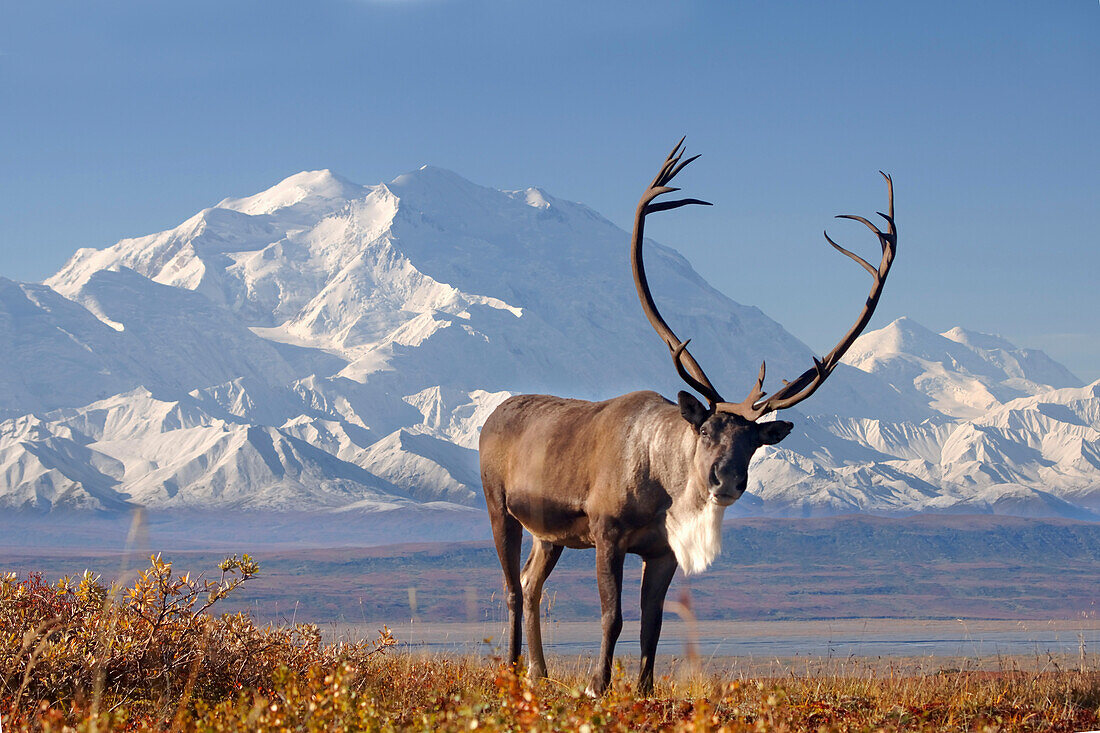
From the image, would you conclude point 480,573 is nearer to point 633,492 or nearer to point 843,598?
point 843,598

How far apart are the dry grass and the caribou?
870 millimetres

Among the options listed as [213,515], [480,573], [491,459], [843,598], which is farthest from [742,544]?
[491,459]

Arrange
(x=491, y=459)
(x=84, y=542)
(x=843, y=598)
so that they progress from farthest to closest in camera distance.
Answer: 1. (x=84, y=542)
2. (x=843, y=598)
3. (x=491, y=459)

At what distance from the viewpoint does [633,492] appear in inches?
388

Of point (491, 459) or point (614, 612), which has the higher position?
point (491, 459)

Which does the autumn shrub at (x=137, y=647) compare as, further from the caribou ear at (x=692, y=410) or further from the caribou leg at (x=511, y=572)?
the caribou ear at (x=692, y=410)

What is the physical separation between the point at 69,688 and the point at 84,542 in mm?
178241

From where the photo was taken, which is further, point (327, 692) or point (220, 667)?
point (220, 667)

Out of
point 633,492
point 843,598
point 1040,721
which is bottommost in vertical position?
point 843,598

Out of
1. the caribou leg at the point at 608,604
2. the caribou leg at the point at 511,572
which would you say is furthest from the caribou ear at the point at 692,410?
the caribou leg at the point at 511,572

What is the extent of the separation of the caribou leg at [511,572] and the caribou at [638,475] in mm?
11

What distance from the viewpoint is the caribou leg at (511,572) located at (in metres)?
11.4

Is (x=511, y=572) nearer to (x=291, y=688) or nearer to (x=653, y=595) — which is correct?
(x=653, y=595)

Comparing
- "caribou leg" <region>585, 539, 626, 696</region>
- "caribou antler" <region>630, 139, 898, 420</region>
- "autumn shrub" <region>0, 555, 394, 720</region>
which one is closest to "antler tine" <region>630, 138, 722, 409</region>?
"caribou antler" <region>630, 139, 898, 420</region>
